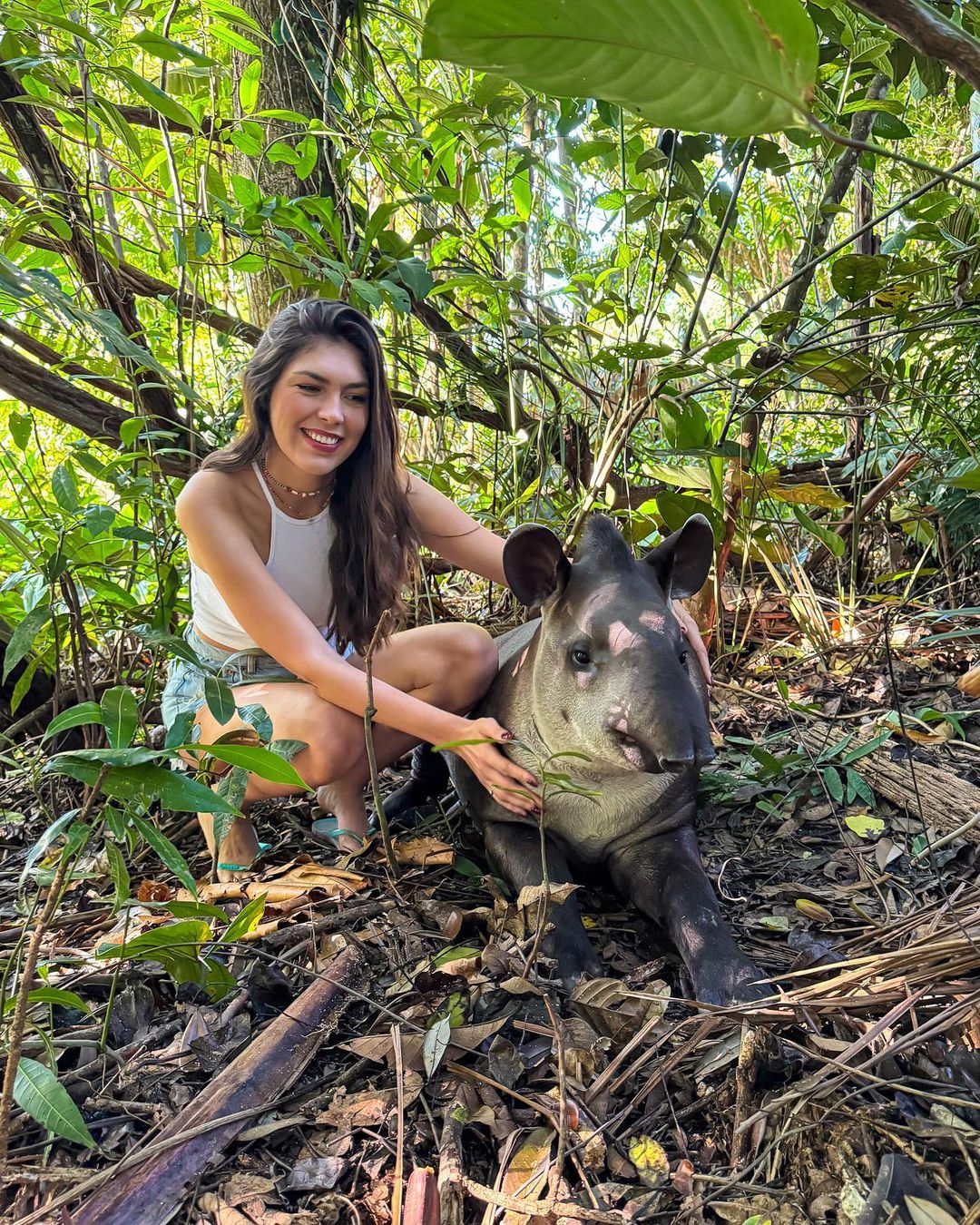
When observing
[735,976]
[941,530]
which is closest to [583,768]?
[735,976]

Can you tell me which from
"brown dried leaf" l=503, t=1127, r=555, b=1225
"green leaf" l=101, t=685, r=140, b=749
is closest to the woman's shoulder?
"green leaf" l=101, t=685, r=140, b=749

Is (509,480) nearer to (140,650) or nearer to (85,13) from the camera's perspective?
(140,650)

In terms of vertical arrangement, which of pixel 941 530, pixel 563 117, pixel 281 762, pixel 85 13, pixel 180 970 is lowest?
pixel 180 970

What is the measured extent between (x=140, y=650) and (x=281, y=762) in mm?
2469

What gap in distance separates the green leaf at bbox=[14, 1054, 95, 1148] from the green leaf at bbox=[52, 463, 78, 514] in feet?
4.78

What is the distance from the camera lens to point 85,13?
315 cm

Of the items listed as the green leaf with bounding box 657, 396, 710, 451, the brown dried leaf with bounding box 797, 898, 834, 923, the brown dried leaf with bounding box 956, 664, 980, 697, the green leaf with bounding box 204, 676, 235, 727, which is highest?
the green leaf with bounding box 657, 396, 710, 451

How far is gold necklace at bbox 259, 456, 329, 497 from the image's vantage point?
139 inches

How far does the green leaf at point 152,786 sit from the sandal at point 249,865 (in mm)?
1443

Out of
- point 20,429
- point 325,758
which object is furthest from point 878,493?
point 20,429

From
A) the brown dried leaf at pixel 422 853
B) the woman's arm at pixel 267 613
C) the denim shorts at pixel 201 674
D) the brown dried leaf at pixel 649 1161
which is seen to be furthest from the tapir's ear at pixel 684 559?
the brown dried leaf at pixel 649 1161

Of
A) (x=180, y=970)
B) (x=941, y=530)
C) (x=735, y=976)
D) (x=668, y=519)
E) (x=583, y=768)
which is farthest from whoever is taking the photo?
(x=941, y=530)

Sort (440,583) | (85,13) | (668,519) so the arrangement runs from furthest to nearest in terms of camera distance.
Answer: (440,583) → (668,519) → (85,13)

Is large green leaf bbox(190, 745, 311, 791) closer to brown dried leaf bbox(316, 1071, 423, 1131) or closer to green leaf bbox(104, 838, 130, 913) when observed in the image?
green leaf bbox(104, 838, 130, 913)
